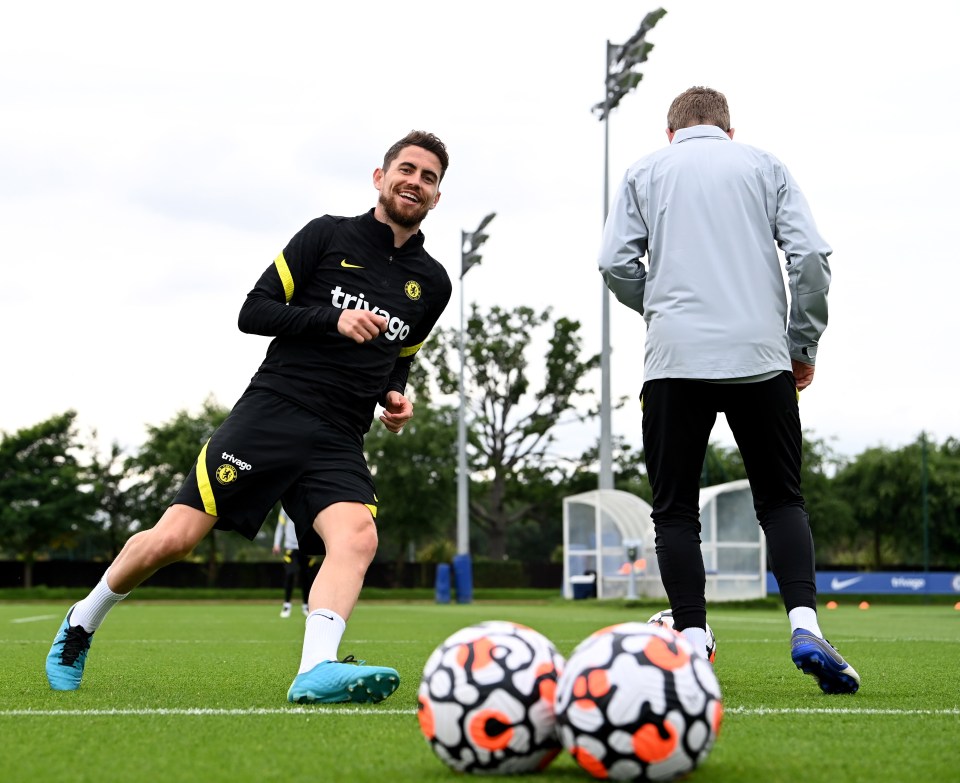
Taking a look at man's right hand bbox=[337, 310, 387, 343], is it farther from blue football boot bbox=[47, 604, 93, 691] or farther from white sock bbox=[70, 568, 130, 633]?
blue football boot bbox=[47, 604, 93, 691]

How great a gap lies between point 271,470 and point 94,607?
0.98m

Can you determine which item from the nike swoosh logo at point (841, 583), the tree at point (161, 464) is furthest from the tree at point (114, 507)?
the nike swoosh logo at point (841, 583)

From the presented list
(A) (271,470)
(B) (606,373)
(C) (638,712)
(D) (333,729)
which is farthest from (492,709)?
(B) (606,373)

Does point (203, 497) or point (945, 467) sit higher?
point (945, 467)

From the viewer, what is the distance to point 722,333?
4590 mm

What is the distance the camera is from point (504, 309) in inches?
2377

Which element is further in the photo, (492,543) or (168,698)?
(492,543)

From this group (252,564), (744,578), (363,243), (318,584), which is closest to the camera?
(318,584)

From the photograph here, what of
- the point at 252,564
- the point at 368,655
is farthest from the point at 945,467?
the point at 368,655

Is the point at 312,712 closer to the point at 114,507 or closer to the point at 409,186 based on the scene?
the point at 409,186

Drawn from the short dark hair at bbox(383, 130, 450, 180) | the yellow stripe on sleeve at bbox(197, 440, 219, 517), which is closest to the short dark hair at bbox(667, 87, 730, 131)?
the short dark hair at bbox(383, 130, 450, 180)

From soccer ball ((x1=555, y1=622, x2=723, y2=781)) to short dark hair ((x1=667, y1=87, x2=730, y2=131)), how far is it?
2830 millimetres

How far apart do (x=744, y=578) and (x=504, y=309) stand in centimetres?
3605

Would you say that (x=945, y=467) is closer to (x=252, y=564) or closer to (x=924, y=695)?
(x=252, y=564)
